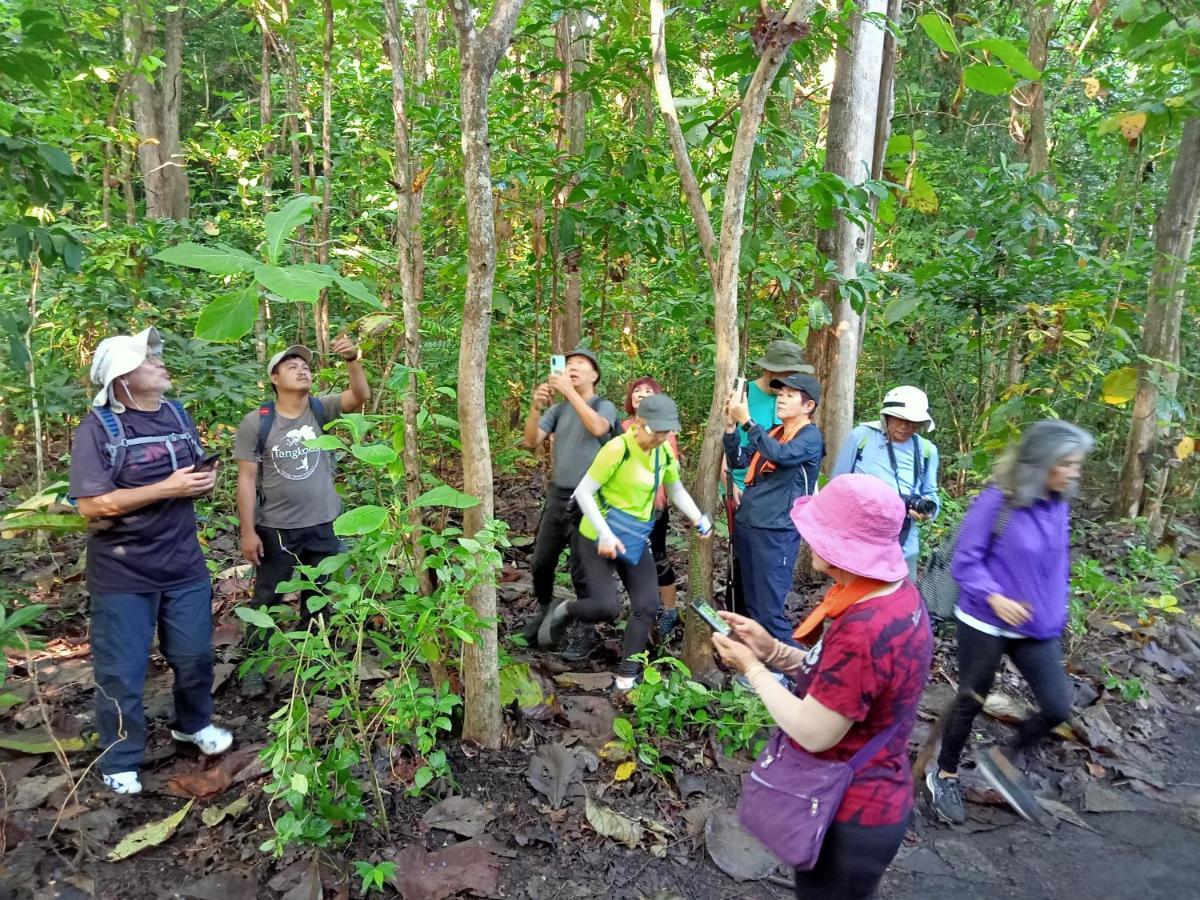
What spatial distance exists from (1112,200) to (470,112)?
8495 mm

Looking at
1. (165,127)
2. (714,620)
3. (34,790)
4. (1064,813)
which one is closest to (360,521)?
(714,620)

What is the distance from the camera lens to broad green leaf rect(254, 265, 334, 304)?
5.98 ft

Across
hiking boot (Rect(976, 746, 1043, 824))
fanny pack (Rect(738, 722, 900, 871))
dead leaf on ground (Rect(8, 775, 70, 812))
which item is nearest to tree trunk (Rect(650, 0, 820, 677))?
hiking boot (Rect(976, 746, 1043, 824))

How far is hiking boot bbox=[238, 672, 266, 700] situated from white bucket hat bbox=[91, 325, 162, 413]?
175 cm

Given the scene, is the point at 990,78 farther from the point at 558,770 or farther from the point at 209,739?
the point at 209,739

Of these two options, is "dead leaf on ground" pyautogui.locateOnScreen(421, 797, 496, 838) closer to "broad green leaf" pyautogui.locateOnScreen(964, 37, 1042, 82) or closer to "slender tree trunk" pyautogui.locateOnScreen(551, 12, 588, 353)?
"slender tree trunk" pyautogui.locateOnScreen(551, 12, 588, 353)

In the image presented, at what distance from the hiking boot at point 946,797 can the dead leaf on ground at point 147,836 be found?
3.42 metres

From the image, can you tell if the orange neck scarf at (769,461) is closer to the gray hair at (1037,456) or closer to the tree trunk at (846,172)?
the gray hair at (1037,456)

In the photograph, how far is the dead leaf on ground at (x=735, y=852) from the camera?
3.20 meters

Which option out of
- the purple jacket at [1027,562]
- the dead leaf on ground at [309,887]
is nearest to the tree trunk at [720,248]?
the purple jacket at [1027,562]

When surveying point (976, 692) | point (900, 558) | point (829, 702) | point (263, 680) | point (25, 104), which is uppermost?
point (25, 104)

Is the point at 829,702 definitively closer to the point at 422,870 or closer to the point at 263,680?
the point at 422,870

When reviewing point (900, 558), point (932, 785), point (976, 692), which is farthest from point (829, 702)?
point (932, 785)

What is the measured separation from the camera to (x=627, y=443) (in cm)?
432
